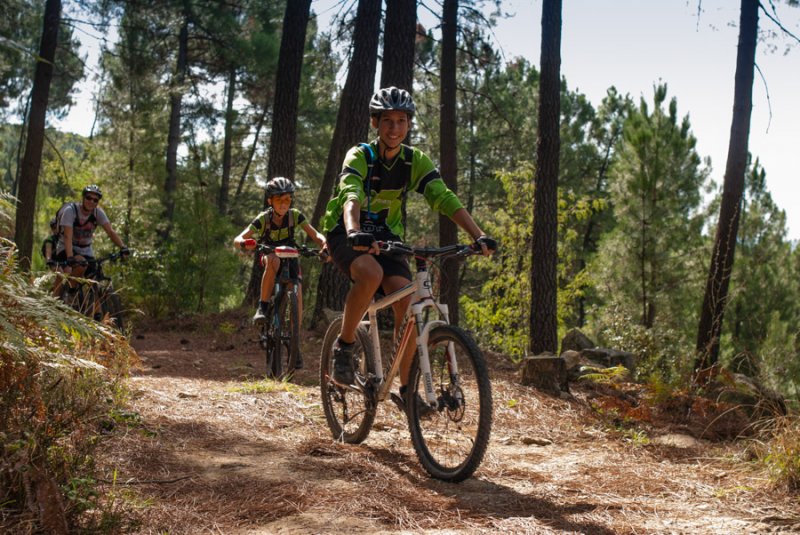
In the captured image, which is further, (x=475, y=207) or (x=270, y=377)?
(x=475, y=207)

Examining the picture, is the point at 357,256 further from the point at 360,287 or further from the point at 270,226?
the point at 270,226

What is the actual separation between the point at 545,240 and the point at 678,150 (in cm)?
1264

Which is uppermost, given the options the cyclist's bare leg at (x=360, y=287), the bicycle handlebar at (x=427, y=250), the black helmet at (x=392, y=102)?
the black helmet at (x=392, y=102)

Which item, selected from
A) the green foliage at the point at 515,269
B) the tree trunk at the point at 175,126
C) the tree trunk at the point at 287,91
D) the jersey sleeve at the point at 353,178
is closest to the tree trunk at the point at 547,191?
the tree trunk at the point at 287,91

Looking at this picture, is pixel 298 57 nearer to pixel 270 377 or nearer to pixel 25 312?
pixel 270 377

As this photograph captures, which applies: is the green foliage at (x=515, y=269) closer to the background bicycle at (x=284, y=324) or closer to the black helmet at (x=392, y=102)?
the background bicycle at (x=284, y=324)

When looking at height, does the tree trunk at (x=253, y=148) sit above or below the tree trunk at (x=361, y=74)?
above

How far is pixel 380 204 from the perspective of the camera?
15.4 ft

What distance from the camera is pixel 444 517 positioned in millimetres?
3355

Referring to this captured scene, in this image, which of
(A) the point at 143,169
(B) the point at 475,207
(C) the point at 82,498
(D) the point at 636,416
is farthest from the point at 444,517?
(B) the point at 475,207

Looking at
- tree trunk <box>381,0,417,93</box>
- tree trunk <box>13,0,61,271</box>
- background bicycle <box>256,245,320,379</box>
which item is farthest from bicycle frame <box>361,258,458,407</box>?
tree trunk <box>13,0,61,271</box>

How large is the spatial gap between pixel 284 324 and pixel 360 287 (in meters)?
3.46

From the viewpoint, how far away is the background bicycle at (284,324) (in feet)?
24.8

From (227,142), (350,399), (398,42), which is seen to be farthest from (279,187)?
(227,142)
